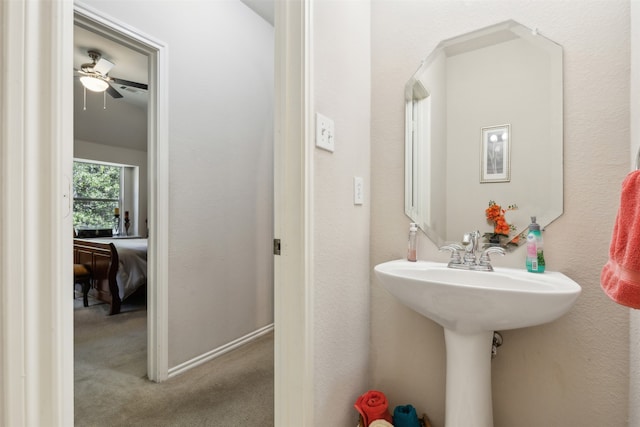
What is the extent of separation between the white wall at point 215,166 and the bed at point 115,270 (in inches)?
61.4

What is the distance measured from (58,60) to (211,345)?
6.54ft

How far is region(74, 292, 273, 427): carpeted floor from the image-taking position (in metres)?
1.49

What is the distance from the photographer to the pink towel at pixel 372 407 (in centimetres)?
125

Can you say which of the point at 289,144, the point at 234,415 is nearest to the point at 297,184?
the point at 289,144

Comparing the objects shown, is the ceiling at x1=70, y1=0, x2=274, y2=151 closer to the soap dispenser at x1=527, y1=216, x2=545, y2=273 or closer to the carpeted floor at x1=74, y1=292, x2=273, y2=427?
the soap dispenser at x1=527, y1=216, x2=545, y2=273

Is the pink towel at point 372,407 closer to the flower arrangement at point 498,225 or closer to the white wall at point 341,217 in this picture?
the white wall at point 341,217

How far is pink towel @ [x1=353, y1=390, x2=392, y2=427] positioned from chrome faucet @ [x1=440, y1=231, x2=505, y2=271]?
0.65m

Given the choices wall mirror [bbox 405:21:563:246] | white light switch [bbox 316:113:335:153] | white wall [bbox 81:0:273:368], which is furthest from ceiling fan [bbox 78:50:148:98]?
wall mirror [bbox 405:21:563:246]

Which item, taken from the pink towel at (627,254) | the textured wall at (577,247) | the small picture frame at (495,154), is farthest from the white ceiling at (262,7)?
the pink towel at (627,254)

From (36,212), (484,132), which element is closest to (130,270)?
(36,212)

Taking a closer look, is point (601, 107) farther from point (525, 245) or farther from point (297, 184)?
point (297, 184)

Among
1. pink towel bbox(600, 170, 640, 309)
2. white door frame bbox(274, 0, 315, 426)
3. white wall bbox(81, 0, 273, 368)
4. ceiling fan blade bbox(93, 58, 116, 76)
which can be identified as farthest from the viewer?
ceiling fan blade bbox(93, 58, 116, 76)

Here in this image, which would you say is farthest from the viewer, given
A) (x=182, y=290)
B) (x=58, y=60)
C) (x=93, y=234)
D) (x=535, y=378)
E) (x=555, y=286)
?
(x=93, y=234)

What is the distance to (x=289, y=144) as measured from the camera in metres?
1.08
